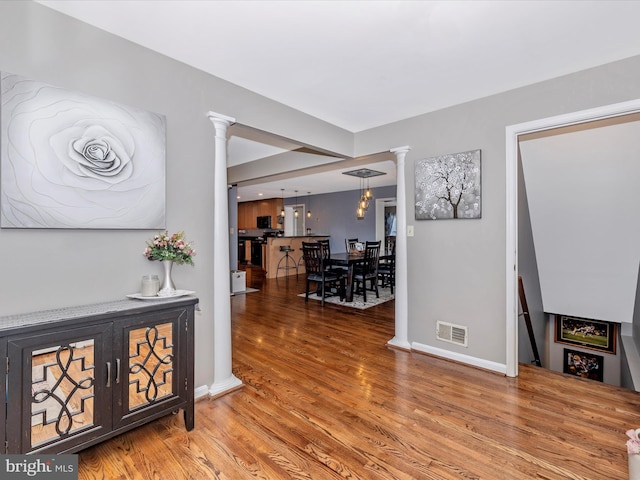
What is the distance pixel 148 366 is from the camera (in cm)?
183

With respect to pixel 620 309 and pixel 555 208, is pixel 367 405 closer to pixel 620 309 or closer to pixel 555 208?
pixel 555 208

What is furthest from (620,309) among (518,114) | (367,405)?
(367,405)

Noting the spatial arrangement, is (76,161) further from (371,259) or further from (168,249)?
(371,259)

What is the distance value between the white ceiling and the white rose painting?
52 cm

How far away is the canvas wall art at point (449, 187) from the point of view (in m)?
2.97

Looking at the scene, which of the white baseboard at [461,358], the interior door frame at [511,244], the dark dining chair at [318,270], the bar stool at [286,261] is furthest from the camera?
the bar stool at [286,261]

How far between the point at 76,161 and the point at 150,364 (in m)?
1.23

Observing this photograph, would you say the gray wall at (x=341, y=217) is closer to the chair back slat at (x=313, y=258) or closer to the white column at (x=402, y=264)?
the chair back slat at (x=313, y=258)

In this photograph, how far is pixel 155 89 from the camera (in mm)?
2178

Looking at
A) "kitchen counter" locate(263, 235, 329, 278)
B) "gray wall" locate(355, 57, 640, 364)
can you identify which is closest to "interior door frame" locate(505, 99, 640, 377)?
"gray wall" locate(355, 57, 640, 364)

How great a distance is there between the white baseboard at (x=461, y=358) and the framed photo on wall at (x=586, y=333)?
4.07 m

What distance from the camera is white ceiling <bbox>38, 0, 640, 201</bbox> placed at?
5.67 feet

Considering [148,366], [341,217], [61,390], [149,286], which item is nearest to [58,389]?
[61,390]

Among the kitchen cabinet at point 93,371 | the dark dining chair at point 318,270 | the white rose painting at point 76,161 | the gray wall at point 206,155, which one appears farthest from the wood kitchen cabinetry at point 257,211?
the kitchen cabinet at point 93,371
